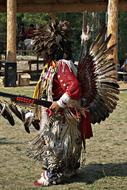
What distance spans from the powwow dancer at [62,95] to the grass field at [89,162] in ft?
0.79

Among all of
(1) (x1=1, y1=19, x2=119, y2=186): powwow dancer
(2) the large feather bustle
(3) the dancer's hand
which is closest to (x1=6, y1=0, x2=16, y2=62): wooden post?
(1) (x1=1, y1=19, x2=119, y2=186): powwow dancer

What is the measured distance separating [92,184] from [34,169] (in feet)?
3.14

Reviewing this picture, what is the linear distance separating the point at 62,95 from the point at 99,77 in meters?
0.56

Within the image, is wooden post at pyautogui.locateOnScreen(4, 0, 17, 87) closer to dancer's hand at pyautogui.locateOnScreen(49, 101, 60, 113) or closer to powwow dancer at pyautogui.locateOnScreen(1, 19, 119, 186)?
powwow dancer at pyautogui.locateOnScreen(1, 19, 119, 186)

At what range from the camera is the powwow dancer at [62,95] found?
18.7 ft

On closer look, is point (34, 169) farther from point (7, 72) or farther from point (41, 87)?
point (7, 72)

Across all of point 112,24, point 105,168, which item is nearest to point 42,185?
point 105,168

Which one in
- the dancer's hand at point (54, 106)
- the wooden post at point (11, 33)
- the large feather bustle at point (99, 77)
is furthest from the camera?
the wooden post at point (11, 33)

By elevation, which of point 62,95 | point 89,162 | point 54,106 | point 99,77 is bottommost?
point 89,162

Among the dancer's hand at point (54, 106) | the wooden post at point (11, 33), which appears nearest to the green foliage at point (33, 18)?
the wooden post at point (11, 33)

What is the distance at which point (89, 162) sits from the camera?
6934 mm

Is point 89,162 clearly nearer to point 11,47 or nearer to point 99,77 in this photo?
point 99,77

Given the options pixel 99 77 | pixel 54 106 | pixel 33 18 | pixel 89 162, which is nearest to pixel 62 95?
pixel 54 106

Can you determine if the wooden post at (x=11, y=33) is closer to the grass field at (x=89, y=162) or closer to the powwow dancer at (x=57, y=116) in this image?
the grass field at (x=89, y=162)
